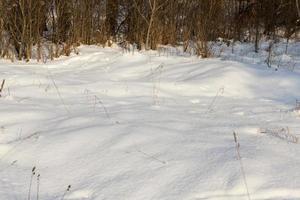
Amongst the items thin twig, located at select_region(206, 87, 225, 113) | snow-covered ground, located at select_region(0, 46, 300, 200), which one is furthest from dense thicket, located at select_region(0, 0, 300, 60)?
thin twig, located at select_region(206, 87, 225, 113)

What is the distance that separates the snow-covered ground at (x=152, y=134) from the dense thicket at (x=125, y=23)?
1.56 meters

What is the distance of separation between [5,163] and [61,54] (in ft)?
15.0

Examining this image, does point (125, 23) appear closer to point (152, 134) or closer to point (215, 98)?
point (215, 98)

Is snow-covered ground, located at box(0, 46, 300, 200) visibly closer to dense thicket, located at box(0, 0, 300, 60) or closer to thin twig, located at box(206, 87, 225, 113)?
thin twig, located at box(206, 87, 225, 113)

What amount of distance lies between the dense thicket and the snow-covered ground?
156 centimetres

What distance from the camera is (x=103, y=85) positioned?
4953mm

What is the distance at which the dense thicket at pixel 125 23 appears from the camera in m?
7.05

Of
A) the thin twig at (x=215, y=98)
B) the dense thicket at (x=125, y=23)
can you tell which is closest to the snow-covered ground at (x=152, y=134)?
the thin twig at (x=215, y=98)

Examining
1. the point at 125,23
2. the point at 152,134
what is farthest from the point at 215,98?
the point at 125,23

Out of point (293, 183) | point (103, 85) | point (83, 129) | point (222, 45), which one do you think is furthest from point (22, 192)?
point (222, 45)

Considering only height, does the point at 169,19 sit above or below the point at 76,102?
above

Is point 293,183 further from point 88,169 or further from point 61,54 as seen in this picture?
point 61,54

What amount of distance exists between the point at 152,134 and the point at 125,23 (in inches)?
239

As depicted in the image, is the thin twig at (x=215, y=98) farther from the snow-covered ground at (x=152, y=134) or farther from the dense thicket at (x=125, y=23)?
the dense thicket at (x=125, y=23)
